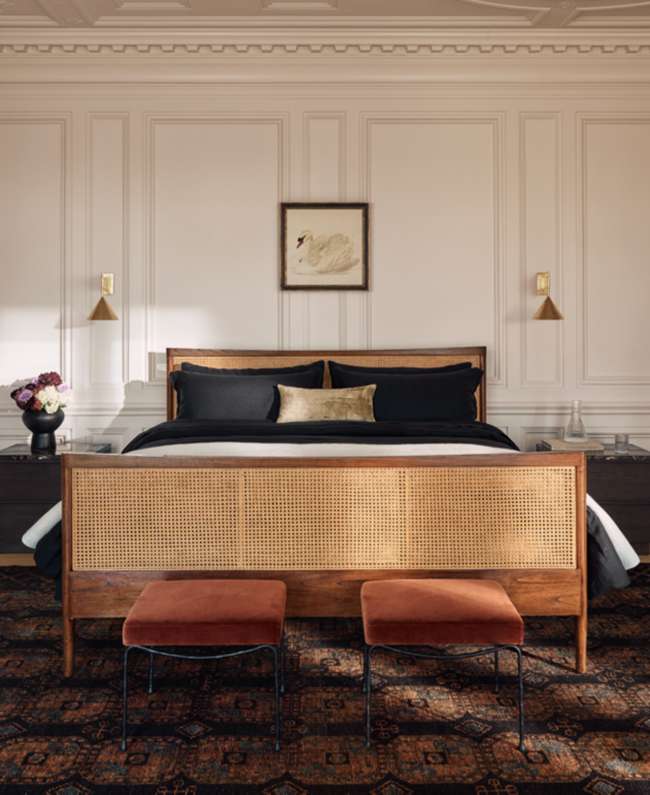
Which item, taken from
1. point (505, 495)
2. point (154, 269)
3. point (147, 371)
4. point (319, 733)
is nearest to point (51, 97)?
point (154, 269)

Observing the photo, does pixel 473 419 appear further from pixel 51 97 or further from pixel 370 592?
pixel 51 97

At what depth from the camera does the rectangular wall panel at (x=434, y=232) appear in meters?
4.76

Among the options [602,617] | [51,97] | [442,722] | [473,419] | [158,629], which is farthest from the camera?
[51,97]

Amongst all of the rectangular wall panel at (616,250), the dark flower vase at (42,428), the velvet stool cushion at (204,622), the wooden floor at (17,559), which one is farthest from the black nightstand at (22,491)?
the rectangular wall panel at (616,250)

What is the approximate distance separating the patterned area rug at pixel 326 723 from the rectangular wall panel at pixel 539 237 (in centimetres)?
220

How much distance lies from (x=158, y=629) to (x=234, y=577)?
1.53ft

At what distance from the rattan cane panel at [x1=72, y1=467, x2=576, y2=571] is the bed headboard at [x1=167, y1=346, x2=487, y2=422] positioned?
2.17 meters

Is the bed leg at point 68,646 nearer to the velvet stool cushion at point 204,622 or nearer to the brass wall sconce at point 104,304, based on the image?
the velvet stool cushion at point 204,622

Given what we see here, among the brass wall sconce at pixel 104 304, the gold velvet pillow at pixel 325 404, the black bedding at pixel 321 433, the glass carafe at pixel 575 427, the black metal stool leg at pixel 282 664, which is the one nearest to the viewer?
the black metal stool leg at pixel 282 664

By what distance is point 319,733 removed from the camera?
7.23 feet

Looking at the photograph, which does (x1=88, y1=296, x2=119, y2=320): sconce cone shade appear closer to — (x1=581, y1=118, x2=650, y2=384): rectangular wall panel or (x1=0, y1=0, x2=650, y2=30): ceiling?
(x1=0, y1=0, x2=650, y2=30): ceiling

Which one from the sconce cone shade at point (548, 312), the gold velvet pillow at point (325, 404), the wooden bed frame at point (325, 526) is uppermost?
the sconce cone shade at point (548, 312)

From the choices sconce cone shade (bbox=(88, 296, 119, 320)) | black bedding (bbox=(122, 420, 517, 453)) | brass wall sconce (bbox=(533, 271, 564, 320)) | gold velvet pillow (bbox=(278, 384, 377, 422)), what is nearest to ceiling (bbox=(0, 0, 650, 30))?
brass wall sconce (bbox=(533, 271, 564, 320))

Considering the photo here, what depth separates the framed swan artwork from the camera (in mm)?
4754
